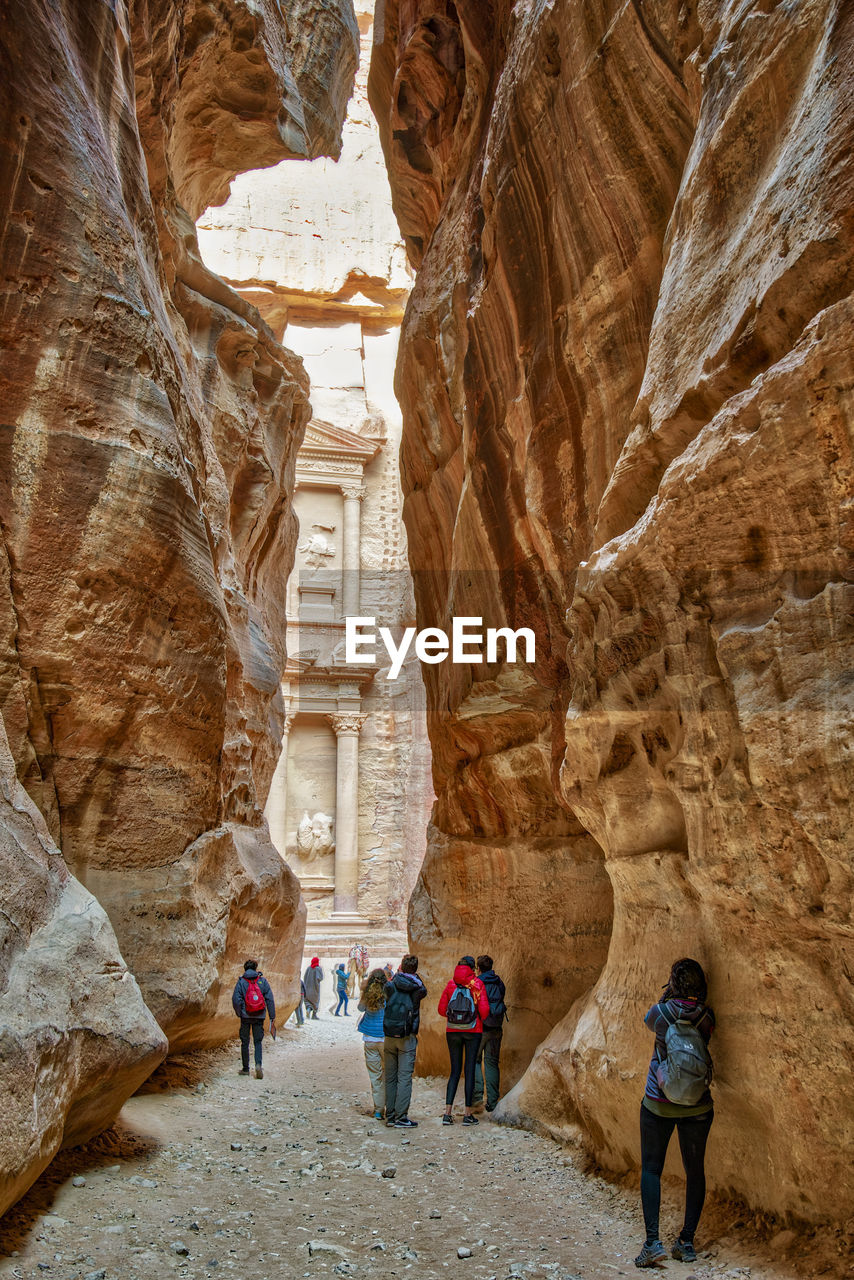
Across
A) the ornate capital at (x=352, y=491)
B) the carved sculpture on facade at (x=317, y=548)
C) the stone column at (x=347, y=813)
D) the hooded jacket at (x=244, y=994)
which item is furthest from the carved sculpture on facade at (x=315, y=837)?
the hooded jacket at (x=244, y=994)

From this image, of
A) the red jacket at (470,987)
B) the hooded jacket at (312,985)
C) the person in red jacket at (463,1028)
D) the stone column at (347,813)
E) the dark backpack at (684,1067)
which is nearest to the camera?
the dark backpack at (684,1067)

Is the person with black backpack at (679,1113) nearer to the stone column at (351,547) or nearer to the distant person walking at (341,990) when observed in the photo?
the distant person walking at (341,990)

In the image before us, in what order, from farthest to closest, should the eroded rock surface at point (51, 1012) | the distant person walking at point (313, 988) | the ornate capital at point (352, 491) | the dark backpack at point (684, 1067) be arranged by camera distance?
the ornate capital at point (352, 491), the distant person walking at point (313, 988), the dark backpack at point (684, 1067), the eroded rock surface at point (51, 1012)

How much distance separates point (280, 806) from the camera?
2719 centimetres

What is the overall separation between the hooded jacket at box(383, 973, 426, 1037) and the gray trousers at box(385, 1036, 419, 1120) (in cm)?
12

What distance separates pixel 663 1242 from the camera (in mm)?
4742

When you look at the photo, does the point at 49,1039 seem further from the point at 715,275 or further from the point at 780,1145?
the point at 715,275

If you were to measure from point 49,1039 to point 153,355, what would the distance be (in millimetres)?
5285

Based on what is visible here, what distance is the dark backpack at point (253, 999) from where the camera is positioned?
9.80 m

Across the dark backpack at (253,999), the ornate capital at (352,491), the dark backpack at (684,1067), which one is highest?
the ornate capital at (352,491)

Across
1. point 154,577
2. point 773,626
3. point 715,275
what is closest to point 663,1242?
point 773,626

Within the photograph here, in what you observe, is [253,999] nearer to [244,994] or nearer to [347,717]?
[244,994]

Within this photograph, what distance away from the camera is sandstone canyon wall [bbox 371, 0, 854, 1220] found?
4.18 m

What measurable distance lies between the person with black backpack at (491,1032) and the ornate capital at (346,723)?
62.9 feet
